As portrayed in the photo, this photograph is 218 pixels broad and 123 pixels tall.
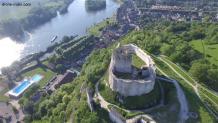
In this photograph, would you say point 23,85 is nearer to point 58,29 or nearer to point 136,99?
point 136,99

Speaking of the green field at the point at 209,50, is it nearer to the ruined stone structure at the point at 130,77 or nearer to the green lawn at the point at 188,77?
the green lawn at the point at 188,77

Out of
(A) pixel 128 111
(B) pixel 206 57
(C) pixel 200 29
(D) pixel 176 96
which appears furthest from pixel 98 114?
(C) pixel 200 29

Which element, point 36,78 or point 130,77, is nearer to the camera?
point 130,77

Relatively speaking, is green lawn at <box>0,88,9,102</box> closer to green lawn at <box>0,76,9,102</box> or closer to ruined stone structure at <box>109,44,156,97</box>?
green lawn at <box>0,76,9,102</box>

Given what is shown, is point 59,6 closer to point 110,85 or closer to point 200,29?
point 200,29

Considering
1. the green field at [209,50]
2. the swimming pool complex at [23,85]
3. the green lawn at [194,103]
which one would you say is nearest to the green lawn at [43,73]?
the swimming pool complex at [23,85]

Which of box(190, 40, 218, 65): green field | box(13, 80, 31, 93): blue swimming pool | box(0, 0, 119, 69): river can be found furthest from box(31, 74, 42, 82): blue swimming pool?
box(190, 40, 218, 65): green field

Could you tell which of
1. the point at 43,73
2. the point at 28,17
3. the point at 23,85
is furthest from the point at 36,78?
the point at 28,17
